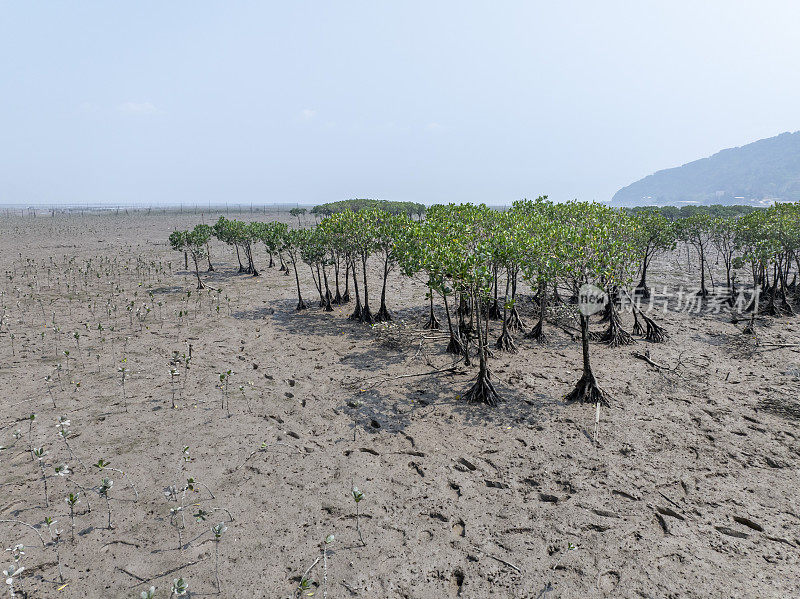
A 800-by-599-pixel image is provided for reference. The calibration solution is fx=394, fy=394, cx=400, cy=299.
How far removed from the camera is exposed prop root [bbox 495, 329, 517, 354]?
1994 centimetres

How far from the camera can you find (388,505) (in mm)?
9602

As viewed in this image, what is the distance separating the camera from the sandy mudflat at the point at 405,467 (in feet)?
25.7

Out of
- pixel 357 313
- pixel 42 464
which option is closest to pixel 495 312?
pixel 357 313

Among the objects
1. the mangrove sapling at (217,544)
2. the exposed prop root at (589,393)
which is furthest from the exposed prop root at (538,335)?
the mangrove sapling at (217,544)

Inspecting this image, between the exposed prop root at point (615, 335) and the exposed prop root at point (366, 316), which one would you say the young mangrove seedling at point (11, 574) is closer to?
the exposed prop root at point (366, 316)

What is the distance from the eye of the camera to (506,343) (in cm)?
2011

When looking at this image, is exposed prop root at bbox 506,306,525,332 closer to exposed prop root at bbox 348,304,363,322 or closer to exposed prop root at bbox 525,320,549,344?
exposed prop root at bbox 525,320,549,344

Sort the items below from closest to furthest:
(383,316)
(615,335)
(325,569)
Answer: (325,569) < (615,335) < (383,316)

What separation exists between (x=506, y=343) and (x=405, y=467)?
10.8 meters

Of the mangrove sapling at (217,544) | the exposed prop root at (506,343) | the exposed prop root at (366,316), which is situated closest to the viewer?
the mangrove sapling at (217,544)

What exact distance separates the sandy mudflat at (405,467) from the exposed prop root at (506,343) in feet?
1.99

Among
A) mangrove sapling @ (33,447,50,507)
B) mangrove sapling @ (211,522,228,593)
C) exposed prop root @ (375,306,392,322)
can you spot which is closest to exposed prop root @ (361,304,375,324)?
exposed prop root @ (375,306,392,322)

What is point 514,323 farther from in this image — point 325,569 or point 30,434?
point 30,434

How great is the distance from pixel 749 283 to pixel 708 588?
38275 millimetres
